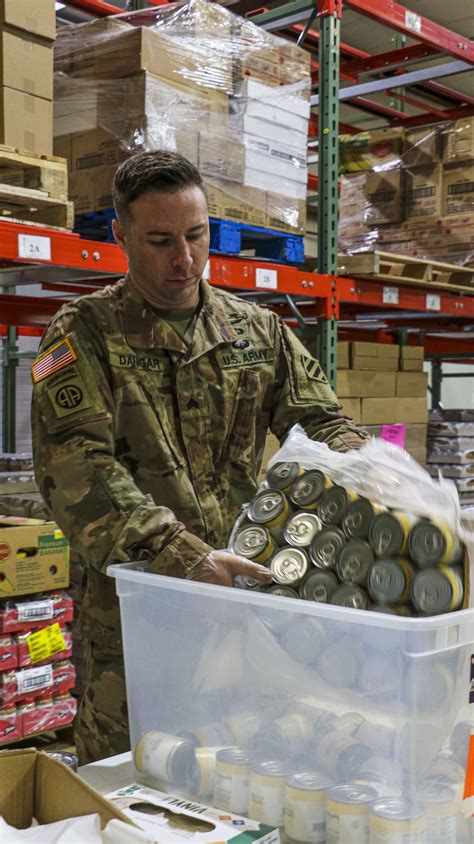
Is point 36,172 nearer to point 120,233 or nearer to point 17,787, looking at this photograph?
point 120,233

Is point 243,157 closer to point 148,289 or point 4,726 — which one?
point 148,289

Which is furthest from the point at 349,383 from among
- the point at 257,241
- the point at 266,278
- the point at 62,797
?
the point at 62,797

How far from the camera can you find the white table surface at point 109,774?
1.28 meters

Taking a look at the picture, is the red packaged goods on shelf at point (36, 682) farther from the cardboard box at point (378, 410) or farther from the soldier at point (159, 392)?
the cardboard box at point (378, 410)

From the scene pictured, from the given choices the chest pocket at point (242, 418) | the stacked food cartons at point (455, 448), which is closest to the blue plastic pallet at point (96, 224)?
the chest pocket at point (242, 418)

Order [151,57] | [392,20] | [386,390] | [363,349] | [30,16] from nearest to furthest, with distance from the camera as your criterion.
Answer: [30,16]
[151,57]
[392,20]
[363,349]
[386,390]

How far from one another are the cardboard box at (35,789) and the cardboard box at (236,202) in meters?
2.69

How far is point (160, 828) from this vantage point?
3.49 feet

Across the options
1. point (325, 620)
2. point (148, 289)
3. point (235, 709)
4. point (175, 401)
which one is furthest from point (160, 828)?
point (148, 289)

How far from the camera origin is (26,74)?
2990mm

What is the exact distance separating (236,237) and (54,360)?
1911 mm

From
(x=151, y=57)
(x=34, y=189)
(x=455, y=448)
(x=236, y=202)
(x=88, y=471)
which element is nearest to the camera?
(x=88, y=471)

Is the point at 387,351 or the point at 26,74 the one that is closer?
the point at 26,74

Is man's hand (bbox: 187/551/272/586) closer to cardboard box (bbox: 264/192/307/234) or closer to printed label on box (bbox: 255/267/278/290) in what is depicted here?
printed label on box (bbox: 255/267/278/290)
